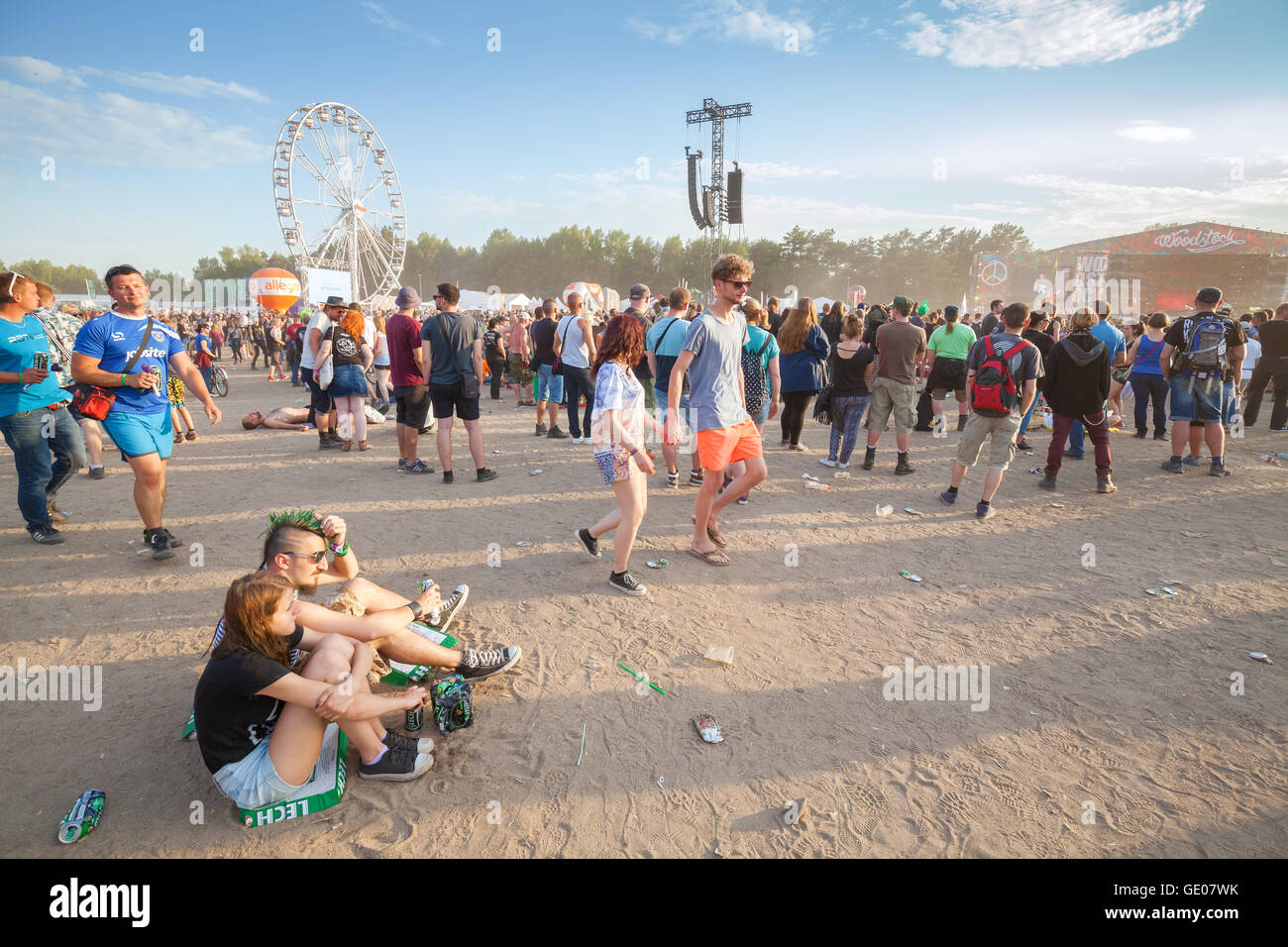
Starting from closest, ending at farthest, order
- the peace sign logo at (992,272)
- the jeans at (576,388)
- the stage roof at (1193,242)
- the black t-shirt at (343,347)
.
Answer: the black t-shirt at (343,347) < the jeans at (576,388) < the stage roof at (1193,242) < the peace sign logo at (992,272)

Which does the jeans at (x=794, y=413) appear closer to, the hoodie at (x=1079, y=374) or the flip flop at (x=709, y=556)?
the hoodie at (x=1079, y=374)

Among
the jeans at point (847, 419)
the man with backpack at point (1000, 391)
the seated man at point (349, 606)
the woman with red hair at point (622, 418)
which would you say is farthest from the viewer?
the jeans at point (847, 419)

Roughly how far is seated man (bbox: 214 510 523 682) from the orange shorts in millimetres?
1912

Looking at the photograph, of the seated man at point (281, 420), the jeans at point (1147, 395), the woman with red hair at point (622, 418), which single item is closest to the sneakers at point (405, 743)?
the woman with red hair at point (622, 418)

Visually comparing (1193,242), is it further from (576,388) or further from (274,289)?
(274,289)

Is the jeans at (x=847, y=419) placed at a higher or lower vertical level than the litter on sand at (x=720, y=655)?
higher

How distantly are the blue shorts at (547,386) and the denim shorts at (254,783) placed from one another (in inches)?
280

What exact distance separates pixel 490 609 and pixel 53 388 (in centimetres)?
436

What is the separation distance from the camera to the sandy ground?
88.8 inches

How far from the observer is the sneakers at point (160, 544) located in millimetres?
4523

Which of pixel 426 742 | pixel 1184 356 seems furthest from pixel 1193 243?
pixel 426 742

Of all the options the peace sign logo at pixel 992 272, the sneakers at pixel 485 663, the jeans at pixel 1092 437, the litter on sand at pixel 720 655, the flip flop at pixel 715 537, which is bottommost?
the litter on sand at pixel 720 655

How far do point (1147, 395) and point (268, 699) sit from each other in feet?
36.8

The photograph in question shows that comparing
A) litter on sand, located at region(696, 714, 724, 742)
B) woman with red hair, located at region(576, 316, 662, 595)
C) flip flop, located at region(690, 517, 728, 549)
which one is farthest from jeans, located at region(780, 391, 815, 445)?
litter on sand, located at region(696, 714, 724, 742)
